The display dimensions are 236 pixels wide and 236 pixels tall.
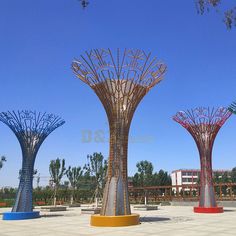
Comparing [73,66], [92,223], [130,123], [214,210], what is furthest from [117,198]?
[214,210]

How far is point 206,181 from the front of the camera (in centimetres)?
1334

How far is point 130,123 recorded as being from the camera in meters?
9.52

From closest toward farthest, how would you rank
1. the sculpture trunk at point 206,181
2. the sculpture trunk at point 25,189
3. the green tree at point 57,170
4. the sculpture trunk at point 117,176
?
the sculpture trunk at point 117,176 < the sculpture trunk at point 25,189 < the sculpture trunk at point 206,181 < the green tree at point 57,170

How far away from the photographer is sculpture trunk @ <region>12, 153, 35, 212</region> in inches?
466

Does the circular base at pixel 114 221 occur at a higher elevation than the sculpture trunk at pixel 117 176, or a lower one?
lower

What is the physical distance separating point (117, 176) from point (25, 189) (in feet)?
14.9

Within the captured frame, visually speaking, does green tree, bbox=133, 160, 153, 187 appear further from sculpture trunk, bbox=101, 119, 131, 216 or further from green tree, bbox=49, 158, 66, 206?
sculpture trunk, bbox=101, 119, 131, 216

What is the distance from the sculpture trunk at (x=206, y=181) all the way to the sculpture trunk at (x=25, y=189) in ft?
22.0

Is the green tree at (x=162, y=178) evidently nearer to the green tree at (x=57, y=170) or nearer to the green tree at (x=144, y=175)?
the green tree at (x=144, y=175)

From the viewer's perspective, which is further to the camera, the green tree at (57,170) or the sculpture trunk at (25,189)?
the green tree at (57,170)

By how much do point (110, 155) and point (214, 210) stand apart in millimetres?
6048

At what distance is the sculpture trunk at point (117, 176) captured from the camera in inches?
347

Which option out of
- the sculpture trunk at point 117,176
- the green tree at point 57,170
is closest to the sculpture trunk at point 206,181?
the sculpture trunk at point 117,176

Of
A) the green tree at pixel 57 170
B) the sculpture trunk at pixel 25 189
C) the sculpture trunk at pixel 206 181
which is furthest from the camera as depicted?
the green tree at pixel 57 170
